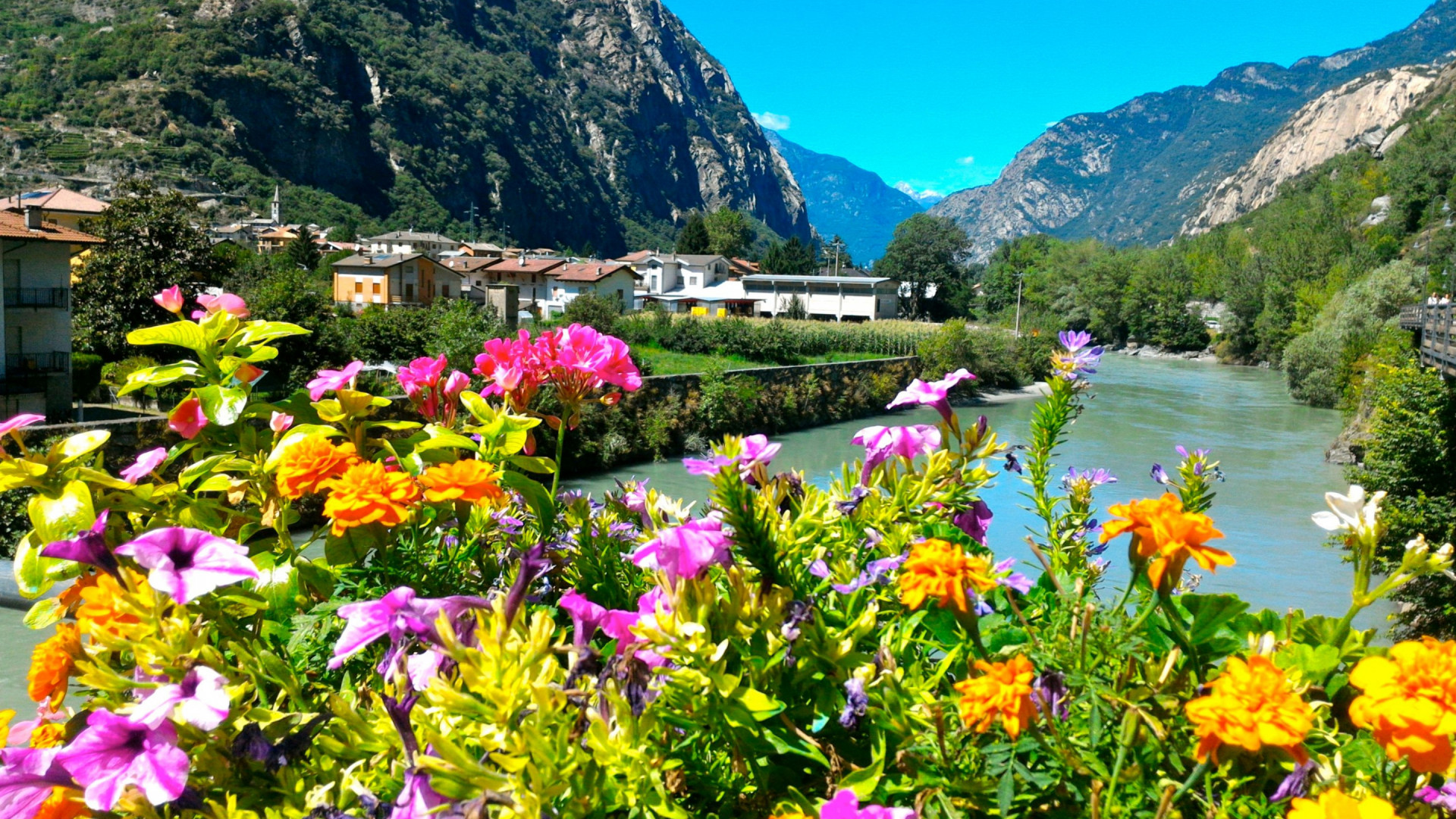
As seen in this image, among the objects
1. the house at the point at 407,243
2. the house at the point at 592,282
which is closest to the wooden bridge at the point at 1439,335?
the house at the point at 592,282

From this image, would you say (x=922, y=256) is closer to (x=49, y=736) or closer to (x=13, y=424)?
(x=13, y=424)

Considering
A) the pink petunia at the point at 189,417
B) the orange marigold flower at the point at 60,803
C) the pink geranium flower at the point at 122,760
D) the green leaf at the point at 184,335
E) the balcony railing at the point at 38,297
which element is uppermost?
the balcony railing at the point at 38,297

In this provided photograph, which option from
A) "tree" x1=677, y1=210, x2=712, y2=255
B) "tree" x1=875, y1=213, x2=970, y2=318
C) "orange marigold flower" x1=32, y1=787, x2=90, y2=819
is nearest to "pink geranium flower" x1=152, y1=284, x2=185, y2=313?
"orange marigold flower" x1=32, y1=787, x2=90, y2=819

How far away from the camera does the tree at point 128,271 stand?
60.0ft

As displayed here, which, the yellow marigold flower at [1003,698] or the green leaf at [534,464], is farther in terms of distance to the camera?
the green leaf at [534,464]

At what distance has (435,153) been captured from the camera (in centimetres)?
9350

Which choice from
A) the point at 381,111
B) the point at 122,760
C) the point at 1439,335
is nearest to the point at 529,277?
the point at 1439,335

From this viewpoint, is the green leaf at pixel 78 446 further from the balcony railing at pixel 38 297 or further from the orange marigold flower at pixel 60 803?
the balcony railing at pixel 38 297

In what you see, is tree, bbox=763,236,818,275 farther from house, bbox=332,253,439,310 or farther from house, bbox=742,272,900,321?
house, bbox=332,253,439,310

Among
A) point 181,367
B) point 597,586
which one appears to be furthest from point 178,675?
point 181,367

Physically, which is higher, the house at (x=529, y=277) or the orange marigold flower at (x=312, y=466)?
the house at (x=529, y=277)

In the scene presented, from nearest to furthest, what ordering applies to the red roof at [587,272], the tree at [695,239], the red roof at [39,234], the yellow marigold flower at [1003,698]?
the yellow marigold flower at [1003,698] → the red roof at [39,234] → the red roof at [587,272] → the tree at [695,239]

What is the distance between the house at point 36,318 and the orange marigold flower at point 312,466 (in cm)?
1740

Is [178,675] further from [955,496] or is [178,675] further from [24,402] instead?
[24,402]
